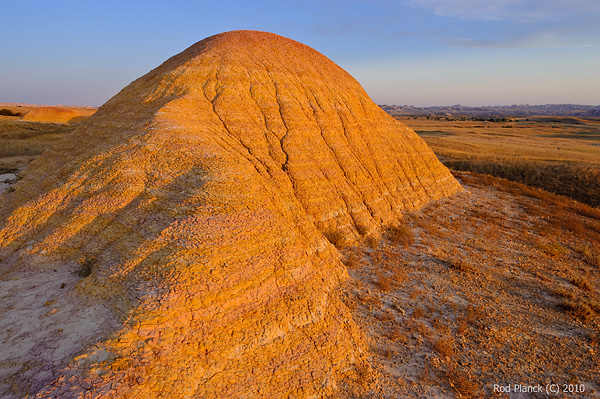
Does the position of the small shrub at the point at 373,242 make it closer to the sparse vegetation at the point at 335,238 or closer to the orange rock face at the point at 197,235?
the orange rock face at the point at 197,235

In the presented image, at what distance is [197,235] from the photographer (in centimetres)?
678

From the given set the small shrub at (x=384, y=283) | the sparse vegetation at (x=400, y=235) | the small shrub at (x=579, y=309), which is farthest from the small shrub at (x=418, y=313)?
the small shrub at (x=579, y=309)

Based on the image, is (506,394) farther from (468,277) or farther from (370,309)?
(468,277)

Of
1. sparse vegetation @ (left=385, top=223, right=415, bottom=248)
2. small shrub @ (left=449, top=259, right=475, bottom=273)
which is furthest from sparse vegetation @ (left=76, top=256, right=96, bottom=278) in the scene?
small shrub @ (left=449, top=259, right=475, bottom=273)

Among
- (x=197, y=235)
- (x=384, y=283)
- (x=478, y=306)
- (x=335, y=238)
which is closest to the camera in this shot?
(x=197, y=235)

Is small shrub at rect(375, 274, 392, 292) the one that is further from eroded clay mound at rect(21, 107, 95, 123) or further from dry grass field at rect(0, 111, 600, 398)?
eroded clay mound at rect(21, 107, 95, 123)

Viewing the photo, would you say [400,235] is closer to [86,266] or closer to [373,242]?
[373,242]

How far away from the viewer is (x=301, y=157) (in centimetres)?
1183

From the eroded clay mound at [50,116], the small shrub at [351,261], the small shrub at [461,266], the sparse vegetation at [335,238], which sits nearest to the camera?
the small shrub at [351,261]

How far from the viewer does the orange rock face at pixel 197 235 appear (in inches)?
214

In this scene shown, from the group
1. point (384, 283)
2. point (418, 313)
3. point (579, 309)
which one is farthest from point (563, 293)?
point (384, 283)

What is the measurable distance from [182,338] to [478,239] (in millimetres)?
12418

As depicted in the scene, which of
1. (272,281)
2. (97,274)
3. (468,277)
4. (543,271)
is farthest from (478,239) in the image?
(97,274)

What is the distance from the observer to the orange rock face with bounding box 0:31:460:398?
5.45 meters
